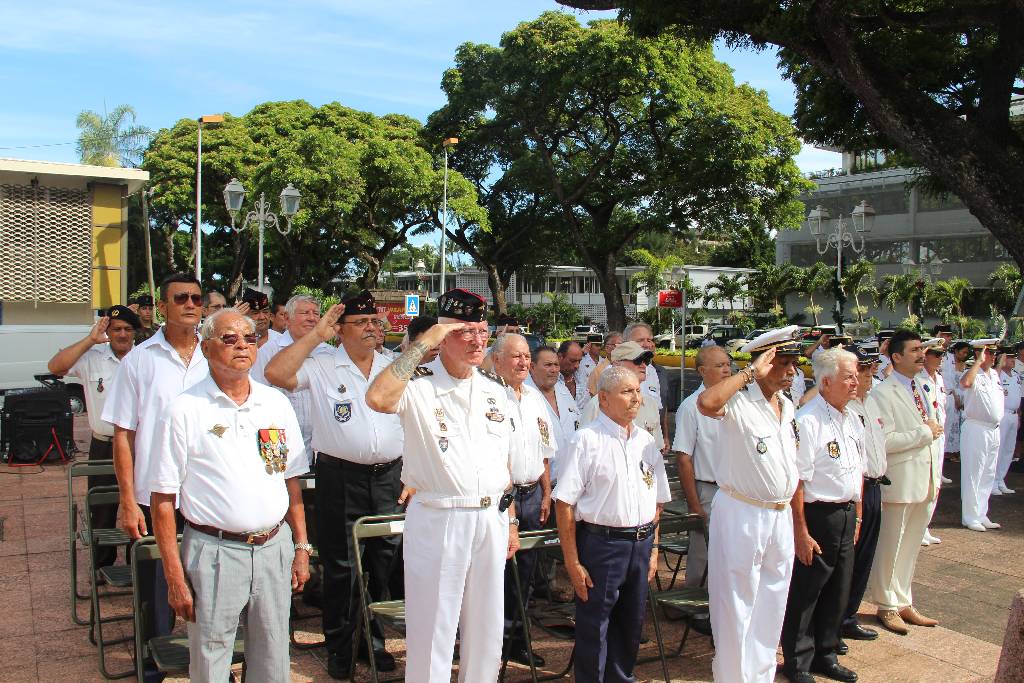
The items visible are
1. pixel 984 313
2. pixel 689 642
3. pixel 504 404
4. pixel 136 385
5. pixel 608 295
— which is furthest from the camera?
pixel 984 313

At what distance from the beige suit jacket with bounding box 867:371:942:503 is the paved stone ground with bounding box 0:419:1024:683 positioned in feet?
2.88

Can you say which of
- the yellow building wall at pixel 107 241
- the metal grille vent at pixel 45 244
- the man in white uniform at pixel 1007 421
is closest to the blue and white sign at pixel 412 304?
the yellow building wall at pixel 107 241

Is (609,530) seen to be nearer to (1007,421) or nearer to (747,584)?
(747,584)

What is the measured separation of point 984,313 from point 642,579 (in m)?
38.6

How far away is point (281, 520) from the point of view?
374cm

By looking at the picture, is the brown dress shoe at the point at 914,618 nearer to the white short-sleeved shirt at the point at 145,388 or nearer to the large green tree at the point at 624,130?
the white short-sleeved shirt at the point at 145,388

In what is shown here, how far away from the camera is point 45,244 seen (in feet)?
37.1

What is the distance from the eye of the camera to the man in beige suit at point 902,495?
6.07 meters

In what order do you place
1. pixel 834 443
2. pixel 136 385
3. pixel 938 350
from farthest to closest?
pixel 938 350 < pixel 834 443 < pixel 136 385

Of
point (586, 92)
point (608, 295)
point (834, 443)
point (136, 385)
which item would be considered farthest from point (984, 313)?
point (136, 385)

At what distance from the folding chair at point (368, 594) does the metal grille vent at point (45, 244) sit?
8.67m

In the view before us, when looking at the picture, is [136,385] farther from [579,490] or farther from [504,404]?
[579,490]

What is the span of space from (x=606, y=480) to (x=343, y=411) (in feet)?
4.74

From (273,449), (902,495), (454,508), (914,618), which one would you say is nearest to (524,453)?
(454,508)
